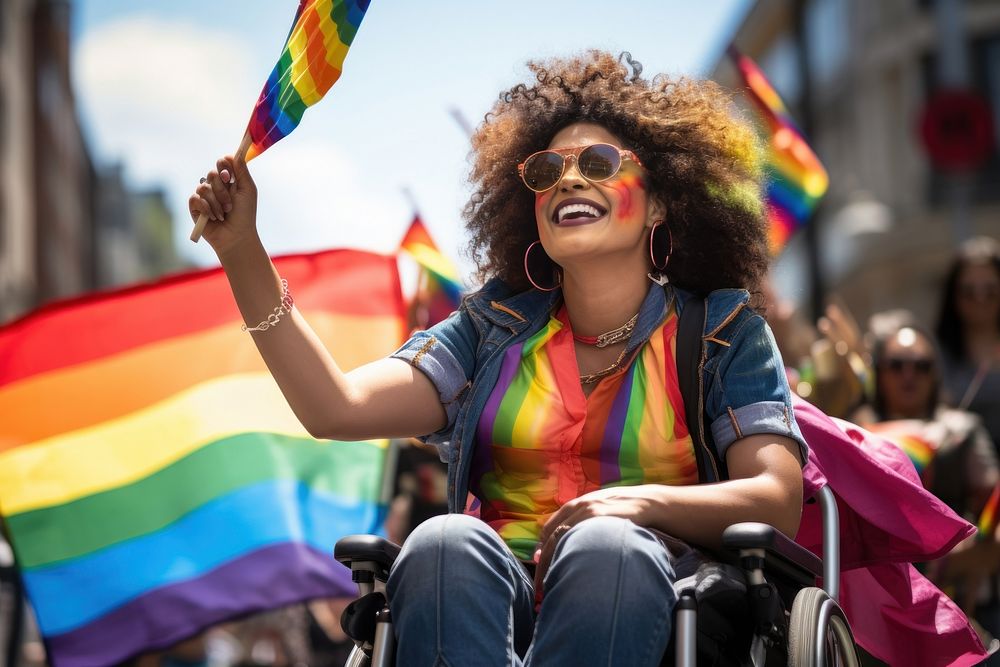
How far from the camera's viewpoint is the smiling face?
3.43 meters

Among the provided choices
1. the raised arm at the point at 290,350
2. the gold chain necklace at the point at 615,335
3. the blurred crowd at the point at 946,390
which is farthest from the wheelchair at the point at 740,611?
the blurred crowd at the point at 946,390

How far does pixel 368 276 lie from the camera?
648 cm

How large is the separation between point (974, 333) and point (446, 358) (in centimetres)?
358

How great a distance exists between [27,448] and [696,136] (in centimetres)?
325

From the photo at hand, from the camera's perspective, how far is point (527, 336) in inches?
139

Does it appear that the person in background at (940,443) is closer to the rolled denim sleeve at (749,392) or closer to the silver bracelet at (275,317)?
the rolled denim sleeve at (749,392)

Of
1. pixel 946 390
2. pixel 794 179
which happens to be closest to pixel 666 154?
pixel 946 390

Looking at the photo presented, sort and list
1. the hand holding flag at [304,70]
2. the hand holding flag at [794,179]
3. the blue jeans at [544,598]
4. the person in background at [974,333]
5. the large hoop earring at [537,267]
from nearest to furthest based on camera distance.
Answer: the blue jeans at [544,598] < the hand holding flag at [304,70] < the large hoop earring at [537,267] < the person in background at [974,333] < the hand holding flag at [794,179]

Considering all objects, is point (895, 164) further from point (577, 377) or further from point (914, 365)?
point (577, 377)

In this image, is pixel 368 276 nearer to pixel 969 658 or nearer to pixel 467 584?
pixel 969 658

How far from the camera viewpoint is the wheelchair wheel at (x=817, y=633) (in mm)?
2877

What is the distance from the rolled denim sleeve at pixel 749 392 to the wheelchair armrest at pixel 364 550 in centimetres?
73

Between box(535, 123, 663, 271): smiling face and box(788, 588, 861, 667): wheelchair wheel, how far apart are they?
0.88 metres

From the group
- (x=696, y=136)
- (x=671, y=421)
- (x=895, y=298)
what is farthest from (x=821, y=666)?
(x=895, y=298)
